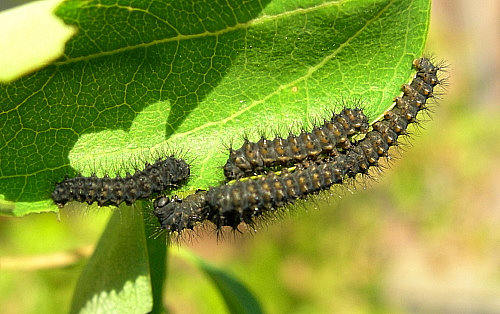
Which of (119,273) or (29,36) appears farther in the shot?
(119,273)

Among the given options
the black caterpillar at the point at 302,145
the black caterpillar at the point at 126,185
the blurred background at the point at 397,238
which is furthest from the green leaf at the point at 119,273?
the blurred background at the point at 397,238

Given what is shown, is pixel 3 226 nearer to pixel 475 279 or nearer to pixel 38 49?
pixel 38 49

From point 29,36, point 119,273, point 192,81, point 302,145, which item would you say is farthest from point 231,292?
point 29,36

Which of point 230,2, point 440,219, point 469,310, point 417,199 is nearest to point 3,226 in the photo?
point 230,2

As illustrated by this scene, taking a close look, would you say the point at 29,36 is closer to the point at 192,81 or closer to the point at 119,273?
the point at 192,81

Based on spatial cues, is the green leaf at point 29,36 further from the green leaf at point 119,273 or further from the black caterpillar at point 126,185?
the green leaf at point 119,273
